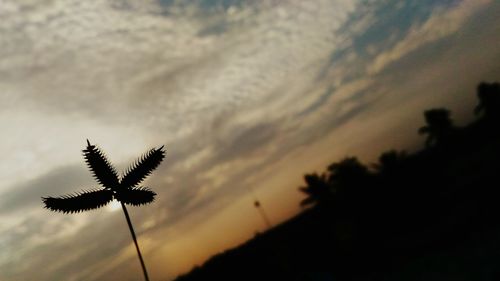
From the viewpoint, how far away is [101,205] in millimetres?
5523

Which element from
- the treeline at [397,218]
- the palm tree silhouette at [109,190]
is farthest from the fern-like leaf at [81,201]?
the treeline at [397,218]

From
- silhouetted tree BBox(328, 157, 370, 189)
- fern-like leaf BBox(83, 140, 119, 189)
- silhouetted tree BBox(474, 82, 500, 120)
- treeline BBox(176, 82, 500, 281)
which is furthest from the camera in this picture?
silhouetted tree BBox(474, 82, 500, 120)

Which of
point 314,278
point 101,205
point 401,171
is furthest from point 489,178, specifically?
point 101,205

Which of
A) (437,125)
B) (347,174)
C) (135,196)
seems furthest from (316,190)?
(135,196)

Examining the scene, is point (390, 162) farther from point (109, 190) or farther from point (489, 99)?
point (109, 190)

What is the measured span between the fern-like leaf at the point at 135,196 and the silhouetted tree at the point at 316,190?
2699 inches

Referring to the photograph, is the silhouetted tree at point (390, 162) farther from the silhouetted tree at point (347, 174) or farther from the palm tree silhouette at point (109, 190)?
the palm tree silhouette at point (109, 190)

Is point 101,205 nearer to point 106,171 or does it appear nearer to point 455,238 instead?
point 106,171

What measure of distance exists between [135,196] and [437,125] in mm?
95189

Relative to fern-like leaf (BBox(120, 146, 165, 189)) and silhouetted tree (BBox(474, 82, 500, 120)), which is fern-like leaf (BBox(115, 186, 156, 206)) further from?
silhouetted tree (BBox(474, 82, 500, 120))

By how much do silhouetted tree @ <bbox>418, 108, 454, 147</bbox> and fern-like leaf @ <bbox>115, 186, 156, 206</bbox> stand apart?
9234 cm

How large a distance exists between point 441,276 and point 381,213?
29960 millimetres

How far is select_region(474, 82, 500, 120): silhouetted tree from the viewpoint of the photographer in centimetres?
8619

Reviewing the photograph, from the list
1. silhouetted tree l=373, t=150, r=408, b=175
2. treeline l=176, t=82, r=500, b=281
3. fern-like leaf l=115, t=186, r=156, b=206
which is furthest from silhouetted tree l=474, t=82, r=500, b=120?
fern-like leaf l=115, t=186, r=156, b=206
